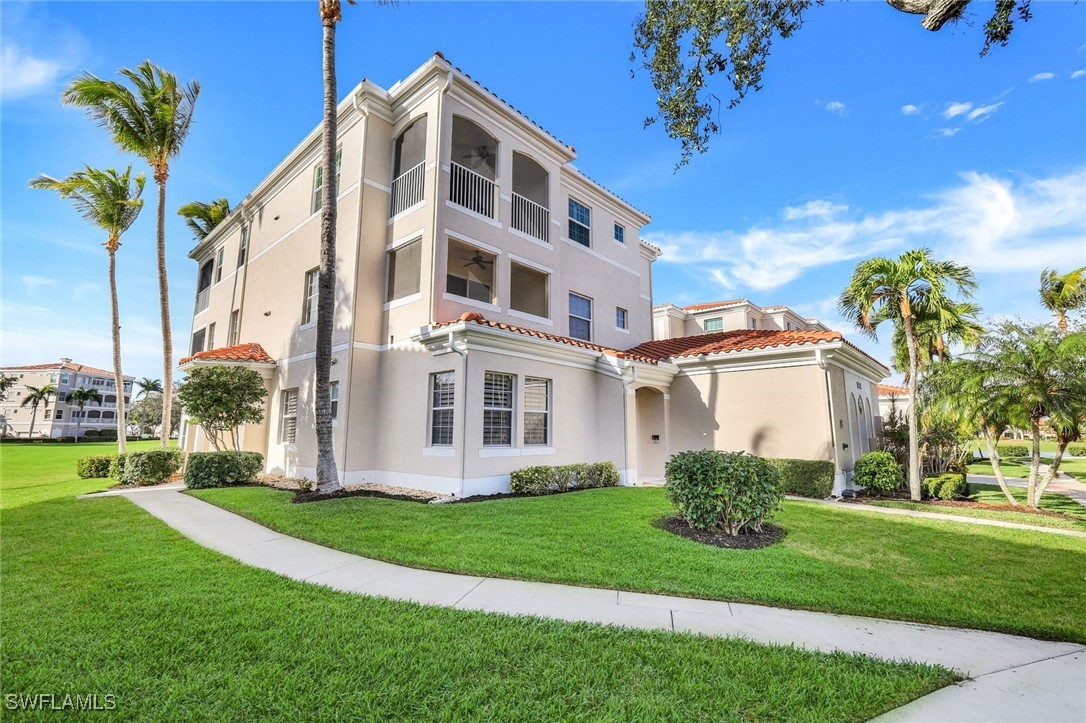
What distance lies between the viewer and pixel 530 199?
15.5 meters

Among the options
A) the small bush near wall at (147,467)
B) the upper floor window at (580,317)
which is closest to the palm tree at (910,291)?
the upper floor window at (580,317)

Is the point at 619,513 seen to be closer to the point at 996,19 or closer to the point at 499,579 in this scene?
the point at 499,579

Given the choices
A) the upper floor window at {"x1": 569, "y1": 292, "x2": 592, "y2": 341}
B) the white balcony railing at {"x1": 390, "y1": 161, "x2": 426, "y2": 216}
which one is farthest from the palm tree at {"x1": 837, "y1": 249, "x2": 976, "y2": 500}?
the white balcony railing at {"x1": 390, "y1": 161, "x2": 426, "y2": 216}

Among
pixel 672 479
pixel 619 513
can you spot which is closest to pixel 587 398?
pixel 619 513

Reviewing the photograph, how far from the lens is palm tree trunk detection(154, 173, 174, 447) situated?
54.4ft

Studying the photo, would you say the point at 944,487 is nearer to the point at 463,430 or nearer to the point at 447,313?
the point at 463,430

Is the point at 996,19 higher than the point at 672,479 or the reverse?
higher

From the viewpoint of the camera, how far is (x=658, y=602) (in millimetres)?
4535

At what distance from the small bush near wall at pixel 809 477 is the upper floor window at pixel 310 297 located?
14041 millimetres

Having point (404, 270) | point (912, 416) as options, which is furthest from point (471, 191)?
point (912, 416)

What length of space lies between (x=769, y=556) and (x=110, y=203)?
24109 millimetres

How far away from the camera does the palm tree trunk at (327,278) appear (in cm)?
1037

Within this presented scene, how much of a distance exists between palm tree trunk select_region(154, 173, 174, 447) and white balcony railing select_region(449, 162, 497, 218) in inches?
475

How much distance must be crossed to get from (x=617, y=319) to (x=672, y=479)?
450 inches
